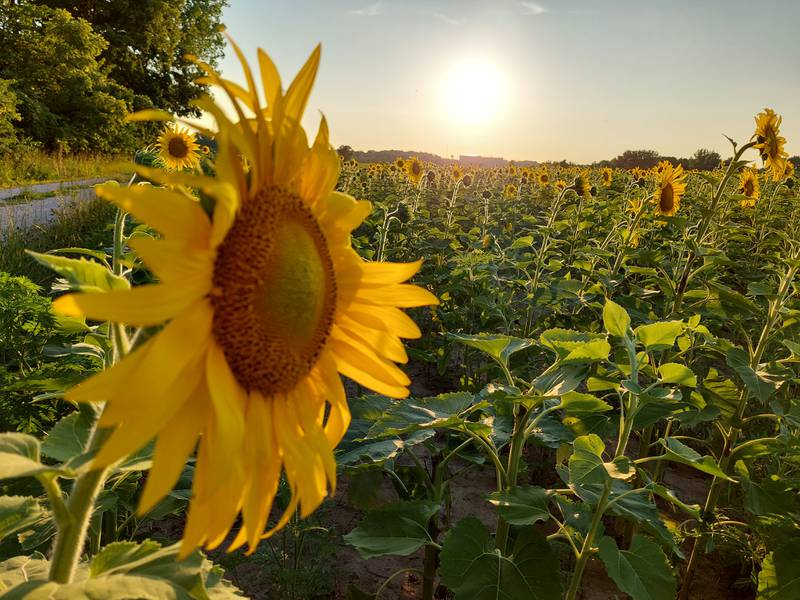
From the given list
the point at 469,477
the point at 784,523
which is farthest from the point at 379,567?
the point at 784,523

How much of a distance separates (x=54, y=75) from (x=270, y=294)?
2661 cm

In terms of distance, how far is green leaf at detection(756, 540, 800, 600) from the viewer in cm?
196

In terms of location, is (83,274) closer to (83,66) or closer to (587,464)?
(587,464)

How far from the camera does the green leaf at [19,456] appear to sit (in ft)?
1.99

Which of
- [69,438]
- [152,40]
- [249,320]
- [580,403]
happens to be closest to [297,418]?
[249,320]

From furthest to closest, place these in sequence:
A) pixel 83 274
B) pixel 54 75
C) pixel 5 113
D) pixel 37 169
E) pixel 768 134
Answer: pixel 54 75, pixel 37 169, pixel 5 113, pixel 768 134, pixel 83 274

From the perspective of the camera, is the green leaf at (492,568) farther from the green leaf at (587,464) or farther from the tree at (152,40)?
the tree at (152,40)

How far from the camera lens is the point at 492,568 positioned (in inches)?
60.1

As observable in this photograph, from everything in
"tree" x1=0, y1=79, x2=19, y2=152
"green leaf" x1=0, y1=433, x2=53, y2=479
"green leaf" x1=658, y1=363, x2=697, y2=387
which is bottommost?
"green leaf" x1=658, y1=363, x2=697, y2=387

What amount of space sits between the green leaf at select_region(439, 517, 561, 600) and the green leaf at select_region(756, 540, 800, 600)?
1.02 m

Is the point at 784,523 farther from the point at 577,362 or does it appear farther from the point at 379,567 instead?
the point at 379,567

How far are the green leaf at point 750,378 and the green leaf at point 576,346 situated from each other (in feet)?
3.65

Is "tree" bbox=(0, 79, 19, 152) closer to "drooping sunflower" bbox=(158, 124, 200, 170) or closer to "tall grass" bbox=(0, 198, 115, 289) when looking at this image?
"tall grass" bbox=(0, 198, 115, 289)

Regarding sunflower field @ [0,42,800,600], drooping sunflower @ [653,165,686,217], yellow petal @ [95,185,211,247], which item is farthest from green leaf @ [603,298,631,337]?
drooping sunflower @ [653,165,686,217]
